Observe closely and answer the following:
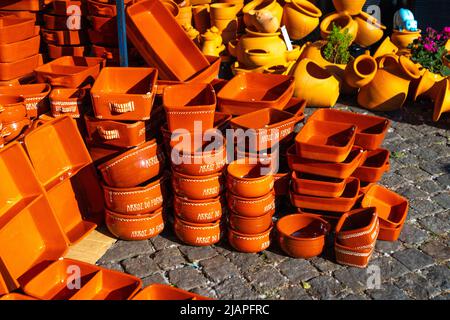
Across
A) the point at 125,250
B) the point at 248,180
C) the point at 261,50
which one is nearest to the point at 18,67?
the point at 125,250

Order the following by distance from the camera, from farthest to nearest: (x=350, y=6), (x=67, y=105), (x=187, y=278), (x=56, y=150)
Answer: (x=350, y=6)
(x=67, y=105)
(x=56, y=150)
(x=187, y=278)

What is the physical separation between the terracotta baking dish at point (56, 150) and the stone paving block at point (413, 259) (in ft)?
9.84

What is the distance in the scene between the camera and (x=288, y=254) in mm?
5078

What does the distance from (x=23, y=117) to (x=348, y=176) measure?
324cm

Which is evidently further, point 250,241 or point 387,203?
point 387,203

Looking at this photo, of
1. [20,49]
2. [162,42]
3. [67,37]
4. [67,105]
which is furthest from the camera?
[67,37]

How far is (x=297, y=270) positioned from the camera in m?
4.90

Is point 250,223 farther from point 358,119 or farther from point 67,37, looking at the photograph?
point 67,37

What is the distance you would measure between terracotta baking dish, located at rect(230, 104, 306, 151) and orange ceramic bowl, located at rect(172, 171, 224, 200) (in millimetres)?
459

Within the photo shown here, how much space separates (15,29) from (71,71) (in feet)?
3.62

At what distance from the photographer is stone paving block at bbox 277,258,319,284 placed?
4.82 meters

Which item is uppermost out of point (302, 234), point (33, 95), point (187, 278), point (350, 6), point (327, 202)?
point (350, 6)

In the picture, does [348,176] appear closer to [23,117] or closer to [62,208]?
[62,208]
